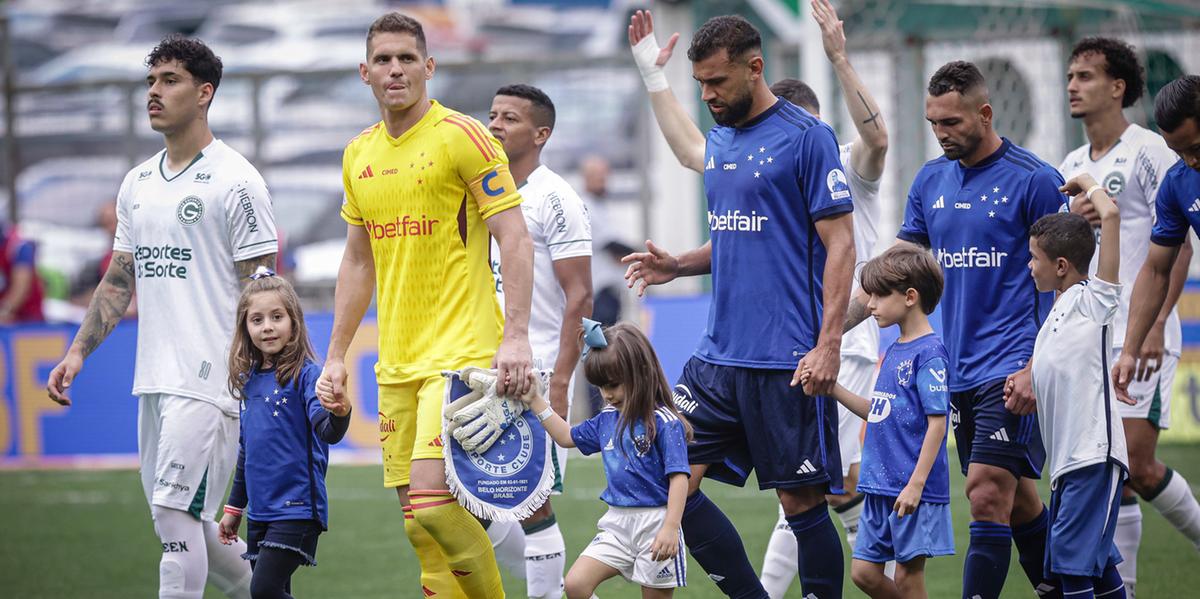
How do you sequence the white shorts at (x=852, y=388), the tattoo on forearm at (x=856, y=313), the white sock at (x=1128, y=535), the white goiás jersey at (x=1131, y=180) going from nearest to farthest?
the tattoo on forearm at (x=856, y=313), the white sock at (x=1128, y=535), the white goiás jersey at (x=1131, y=180), the white shorts at (x=852, y=388)

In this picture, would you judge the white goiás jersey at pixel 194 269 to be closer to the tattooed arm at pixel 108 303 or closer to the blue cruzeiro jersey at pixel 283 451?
the tattooed arm at pixel 108 303

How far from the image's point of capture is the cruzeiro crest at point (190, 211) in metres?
6.27

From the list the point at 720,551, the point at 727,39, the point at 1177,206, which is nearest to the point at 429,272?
the point at 727,39

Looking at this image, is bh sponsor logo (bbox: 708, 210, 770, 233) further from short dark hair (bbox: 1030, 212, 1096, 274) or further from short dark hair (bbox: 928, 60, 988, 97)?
short dark hair (bbox: 1030, 212, 1096, 274)

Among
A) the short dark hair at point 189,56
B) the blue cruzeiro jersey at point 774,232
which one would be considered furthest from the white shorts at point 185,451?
the blue cruzeiro jersey at point 774,232

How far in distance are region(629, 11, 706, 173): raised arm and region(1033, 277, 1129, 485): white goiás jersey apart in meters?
1.79

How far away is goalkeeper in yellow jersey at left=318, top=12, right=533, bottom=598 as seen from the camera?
5.46 m

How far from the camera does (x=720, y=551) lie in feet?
18.7

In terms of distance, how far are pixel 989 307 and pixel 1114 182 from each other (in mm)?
1473

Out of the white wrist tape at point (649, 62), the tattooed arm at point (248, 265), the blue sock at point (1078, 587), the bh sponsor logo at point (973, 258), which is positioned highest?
the white wrist tape at point (649, 62)

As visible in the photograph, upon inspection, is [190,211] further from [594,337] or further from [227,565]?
[594,337]

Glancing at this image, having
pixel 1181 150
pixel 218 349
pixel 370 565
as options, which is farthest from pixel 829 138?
pixel 370 565

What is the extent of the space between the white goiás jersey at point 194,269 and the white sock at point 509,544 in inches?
53.2

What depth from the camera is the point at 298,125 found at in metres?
14.8
